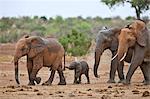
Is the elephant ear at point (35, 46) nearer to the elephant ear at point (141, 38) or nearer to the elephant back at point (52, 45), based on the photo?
the elephant back at point (52, 45)

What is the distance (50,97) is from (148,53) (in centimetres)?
616

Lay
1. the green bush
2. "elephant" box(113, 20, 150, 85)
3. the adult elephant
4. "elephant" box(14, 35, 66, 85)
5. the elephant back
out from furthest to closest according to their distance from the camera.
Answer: the green bush, the adult elephant, the elephant back, "elephant" box(14, 35, 66, 85), "elephant" box(113, 20, 150, 85)

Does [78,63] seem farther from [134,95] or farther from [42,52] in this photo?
[134,95]

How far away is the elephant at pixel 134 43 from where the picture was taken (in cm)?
1933

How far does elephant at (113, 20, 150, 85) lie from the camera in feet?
63.4

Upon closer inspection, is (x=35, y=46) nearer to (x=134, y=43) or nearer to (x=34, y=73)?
(x=34, y=73)

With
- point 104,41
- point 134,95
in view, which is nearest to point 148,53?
point 104,41

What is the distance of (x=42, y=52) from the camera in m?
20.6

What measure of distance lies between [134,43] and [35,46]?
339 centimetres

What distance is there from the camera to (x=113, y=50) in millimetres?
22297

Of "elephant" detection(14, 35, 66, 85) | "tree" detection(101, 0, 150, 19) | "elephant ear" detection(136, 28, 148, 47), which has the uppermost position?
"tree" detection(101, 0, 150, 19)

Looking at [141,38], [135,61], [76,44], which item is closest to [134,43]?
[141,38]

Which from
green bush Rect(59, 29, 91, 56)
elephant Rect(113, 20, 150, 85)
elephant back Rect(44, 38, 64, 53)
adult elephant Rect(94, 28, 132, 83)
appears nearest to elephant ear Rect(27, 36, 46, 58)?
elephant back Rect(44, 38, 64, 53)

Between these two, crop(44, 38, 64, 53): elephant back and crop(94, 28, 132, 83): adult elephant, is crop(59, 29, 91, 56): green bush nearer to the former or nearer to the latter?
crop(94, 28, 132, 83): adult elephant
